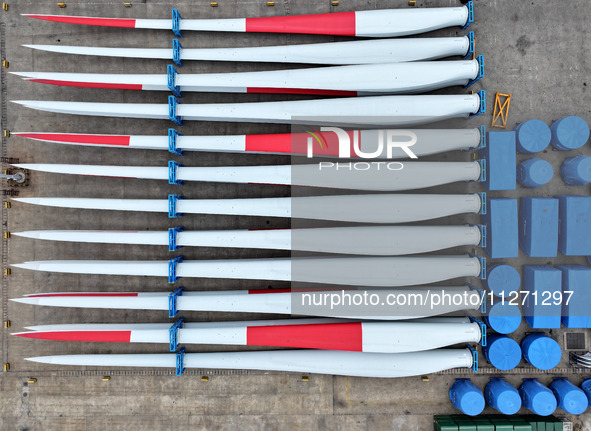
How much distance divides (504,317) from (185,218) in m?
5.91

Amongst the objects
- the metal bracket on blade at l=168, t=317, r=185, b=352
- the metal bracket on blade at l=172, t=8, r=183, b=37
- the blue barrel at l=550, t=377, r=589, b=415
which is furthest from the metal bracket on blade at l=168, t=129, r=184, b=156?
the blue barrel at l=550, t=377, r=589, b=415

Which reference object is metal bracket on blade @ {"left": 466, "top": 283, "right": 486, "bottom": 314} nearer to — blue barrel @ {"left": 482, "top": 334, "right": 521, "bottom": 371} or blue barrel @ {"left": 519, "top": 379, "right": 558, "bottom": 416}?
blue barrel @ {"left": 482, "top": 334, "right": 521, "bottom": 371}

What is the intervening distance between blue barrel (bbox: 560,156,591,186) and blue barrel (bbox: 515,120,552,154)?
67cm

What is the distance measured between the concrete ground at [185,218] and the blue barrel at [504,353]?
36 centimetres

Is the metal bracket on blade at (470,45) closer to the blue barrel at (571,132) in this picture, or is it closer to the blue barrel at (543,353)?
the blue barrel at (571,132)

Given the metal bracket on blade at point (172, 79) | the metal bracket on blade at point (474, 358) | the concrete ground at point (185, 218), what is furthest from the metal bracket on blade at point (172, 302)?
the metal bracket on blade at point (474, 358)

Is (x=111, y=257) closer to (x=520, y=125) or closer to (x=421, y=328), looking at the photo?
(x=421, y=328)

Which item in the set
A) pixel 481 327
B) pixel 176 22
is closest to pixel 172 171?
pixel 176 22

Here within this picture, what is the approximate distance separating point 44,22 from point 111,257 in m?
4.57

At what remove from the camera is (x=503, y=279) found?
5.29 m

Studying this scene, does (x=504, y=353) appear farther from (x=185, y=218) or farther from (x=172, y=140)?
(x=172, y=140)

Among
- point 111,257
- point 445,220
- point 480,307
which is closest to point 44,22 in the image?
point 111,257

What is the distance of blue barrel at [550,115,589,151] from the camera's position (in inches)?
207

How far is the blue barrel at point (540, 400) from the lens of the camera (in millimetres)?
5316
